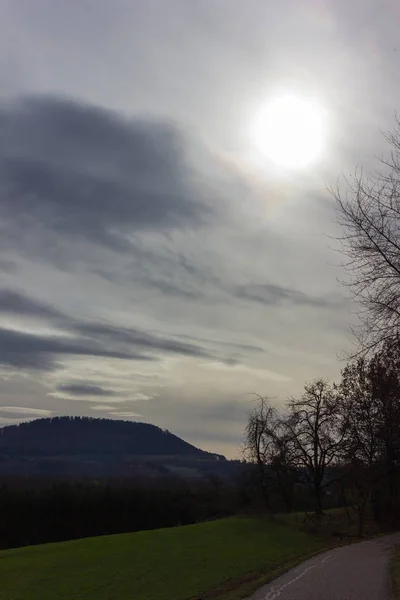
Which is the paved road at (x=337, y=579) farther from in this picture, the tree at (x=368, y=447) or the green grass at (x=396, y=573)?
the tree at (x=368, y=447)

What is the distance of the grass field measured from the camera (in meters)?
24.2

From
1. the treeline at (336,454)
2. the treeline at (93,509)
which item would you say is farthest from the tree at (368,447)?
the treeline at (93,509)

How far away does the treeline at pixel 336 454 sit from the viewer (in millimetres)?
46156

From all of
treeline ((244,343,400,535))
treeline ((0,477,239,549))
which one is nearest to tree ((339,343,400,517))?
treeline ((244,343,400,535))

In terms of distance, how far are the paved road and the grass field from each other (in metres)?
1.30

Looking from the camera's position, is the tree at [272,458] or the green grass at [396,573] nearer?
the green grass at [396,573]

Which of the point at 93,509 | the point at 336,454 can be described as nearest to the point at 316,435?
the point at 336,454

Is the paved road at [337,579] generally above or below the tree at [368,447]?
below

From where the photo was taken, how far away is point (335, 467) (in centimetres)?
5131

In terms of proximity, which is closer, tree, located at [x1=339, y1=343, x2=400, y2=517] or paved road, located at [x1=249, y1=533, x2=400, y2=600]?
paved road, located at [x1=249, y1=533, x2=400, y2=600]

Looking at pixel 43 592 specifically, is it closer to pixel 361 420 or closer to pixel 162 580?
pixel 162 580

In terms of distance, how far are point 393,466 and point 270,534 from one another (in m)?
11.1

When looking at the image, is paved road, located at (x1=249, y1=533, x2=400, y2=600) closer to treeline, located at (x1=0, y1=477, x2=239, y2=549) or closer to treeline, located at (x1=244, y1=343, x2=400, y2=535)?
treeline, located at (x1=244, y1=343, x2=400, y2=535)

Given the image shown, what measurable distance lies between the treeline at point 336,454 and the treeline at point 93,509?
15276 millimetres
